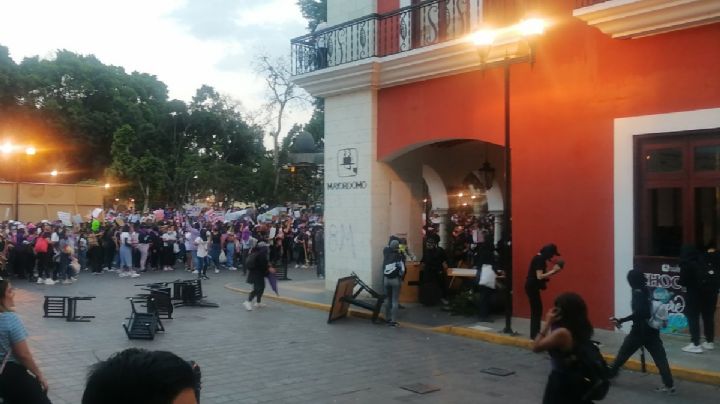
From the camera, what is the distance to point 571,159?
39.4ft

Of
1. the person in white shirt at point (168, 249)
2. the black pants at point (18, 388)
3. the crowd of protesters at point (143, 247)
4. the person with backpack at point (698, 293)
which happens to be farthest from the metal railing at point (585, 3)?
the person in white shirt at point (168, 249)

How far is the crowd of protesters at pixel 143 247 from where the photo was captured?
65.6 feet

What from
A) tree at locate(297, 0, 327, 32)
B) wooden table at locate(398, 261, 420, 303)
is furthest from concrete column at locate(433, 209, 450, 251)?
tree at locate(297, 0, 327, 32)

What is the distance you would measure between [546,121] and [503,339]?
14.0ft

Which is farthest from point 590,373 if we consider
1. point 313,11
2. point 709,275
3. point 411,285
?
point 313,11

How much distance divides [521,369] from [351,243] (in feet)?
24.0

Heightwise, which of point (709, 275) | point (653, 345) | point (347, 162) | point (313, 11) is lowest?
point (653, 345)

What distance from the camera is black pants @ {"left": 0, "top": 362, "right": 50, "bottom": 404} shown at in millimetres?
4703

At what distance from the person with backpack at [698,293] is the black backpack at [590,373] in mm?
5558

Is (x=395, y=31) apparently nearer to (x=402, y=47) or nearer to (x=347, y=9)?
(x=402, y=47)

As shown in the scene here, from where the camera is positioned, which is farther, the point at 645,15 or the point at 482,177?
the point at 482,177

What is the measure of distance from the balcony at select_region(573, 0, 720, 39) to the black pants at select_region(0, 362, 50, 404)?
9.86 m

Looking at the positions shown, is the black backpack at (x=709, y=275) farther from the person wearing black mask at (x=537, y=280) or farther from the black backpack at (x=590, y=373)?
the black backpack at (x=590, y=373)

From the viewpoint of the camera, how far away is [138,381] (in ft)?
6.06
